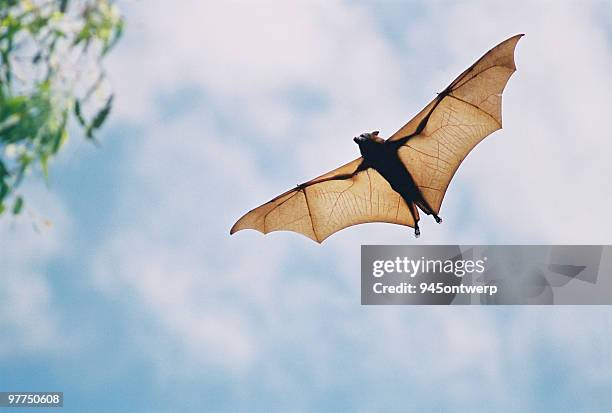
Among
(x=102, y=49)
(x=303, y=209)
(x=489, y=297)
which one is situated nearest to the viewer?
(x=102, y=49)

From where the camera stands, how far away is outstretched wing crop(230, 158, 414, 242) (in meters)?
7.43

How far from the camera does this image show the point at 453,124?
23.4 feet

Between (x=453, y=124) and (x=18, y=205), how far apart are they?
18.1 ft

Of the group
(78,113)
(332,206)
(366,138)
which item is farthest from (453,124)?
(78,113)

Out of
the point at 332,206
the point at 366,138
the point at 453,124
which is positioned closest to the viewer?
the point at 366,138

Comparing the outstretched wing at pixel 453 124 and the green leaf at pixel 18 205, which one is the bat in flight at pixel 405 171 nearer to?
the outstretched wing at pixel 453 124

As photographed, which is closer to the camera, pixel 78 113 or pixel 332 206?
pixel 78 113

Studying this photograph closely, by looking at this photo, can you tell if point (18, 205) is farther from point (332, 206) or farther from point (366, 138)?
point (332, 206)

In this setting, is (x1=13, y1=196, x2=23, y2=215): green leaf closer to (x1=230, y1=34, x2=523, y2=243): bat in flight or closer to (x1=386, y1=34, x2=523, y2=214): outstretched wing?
(x1=230, y1=34, x2=523, y2=243): bat in flight

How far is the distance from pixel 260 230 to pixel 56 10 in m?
5.01

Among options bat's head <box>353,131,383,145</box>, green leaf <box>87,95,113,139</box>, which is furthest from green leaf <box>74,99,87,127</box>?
bat's head <box>353,131,383,145</box>

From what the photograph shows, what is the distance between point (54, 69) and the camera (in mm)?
2354

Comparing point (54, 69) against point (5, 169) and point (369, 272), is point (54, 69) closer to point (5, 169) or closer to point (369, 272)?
point (5, 169)

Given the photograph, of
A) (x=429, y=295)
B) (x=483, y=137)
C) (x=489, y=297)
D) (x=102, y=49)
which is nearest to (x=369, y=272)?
(x=429, y=295)
